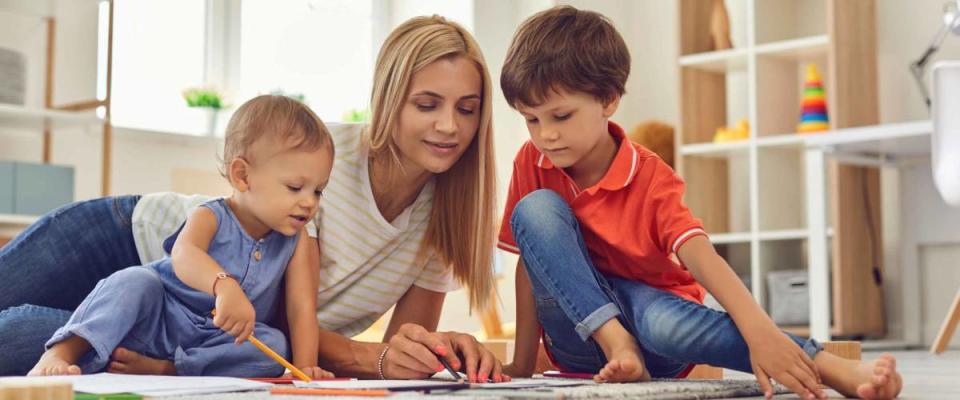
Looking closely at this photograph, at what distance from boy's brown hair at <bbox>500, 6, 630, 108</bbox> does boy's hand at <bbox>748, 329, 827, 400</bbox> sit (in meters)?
0.45

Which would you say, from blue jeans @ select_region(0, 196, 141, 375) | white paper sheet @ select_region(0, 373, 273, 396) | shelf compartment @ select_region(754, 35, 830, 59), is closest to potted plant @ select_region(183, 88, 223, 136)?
shelf compartment @ select_region(754, 35, 830, 59)

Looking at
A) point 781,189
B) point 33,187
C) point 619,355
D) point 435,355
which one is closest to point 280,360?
point 435,355

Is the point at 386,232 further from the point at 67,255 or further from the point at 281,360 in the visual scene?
the point at 67,255

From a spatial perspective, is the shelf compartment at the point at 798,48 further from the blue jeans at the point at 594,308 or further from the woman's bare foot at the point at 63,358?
the woman's bare foot at the point at 63,358

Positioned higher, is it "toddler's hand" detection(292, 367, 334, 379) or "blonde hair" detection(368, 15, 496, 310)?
"blonde hair" detection(368, 15, 496, 310)

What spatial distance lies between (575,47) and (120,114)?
115 inches

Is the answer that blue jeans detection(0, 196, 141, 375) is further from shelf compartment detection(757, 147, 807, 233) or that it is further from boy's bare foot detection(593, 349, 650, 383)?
shelf compartment detection(757, 147, 807, 233)

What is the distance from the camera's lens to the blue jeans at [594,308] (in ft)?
4.48

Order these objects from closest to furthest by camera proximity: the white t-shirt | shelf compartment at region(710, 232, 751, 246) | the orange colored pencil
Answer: the orange colored pencil → the white t-shirt → shelf compartment at region(710, 232, 751, 246)

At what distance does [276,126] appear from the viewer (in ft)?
5.12

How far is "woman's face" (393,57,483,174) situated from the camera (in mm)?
1593

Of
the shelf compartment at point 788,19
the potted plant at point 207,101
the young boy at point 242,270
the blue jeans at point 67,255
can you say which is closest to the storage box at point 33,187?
the potted plant at point 207,101

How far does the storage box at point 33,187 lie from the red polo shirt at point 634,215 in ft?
7.53

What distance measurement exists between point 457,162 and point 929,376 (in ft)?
3.03
